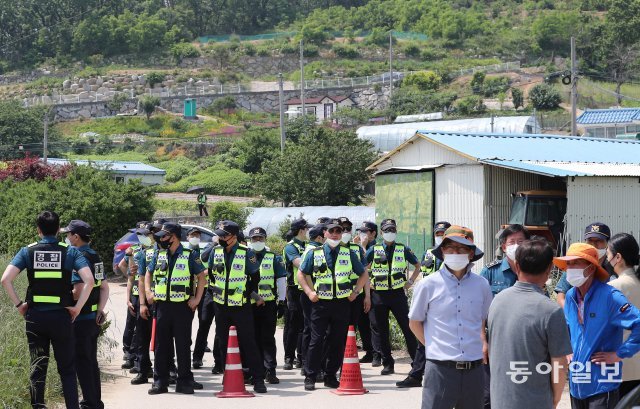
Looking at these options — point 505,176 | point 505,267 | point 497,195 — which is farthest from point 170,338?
point 505,176

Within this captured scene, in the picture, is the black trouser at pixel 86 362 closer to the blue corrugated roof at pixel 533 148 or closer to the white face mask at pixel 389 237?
the white face mask at pixel 389 237

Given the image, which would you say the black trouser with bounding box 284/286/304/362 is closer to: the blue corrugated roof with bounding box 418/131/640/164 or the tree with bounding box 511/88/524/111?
the blue corrugated roof with bounding box 418/131/640/164

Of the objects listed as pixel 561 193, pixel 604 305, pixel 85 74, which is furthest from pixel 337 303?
pixel 85 74

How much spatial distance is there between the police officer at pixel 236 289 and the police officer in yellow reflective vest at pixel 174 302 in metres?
0.31

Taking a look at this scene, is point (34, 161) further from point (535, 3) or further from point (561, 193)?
point (535, 3)

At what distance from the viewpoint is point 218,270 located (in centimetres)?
1210

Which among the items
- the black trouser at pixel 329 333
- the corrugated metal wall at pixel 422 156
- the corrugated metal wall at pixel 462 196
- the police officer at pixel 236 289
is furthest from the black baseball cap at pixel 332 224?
the corrugated metal wall at pixel 422 156

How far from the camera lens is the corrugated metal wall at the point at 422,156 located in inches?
997

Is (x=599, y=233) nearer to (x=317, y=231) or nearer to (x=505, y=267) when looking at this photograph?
(x=505, y=267)

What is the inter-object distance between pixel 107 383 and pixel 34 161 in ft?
102

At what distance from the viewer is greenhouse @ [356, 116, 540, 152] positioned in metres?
54.6

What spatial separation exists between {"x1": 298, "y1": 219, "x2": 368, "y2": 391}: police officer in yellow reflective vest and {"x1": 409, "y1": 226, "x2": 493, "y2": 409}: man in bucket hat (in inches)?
180

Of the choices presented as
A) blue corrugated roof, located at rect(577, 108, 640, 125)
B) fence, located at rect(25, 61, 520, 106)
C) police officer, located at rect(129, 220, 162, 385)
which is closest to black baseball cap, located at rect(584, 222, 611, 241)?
police officer, located at rect(129, 220, 162, 385)

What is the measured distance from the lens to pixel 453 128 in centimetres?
5678
